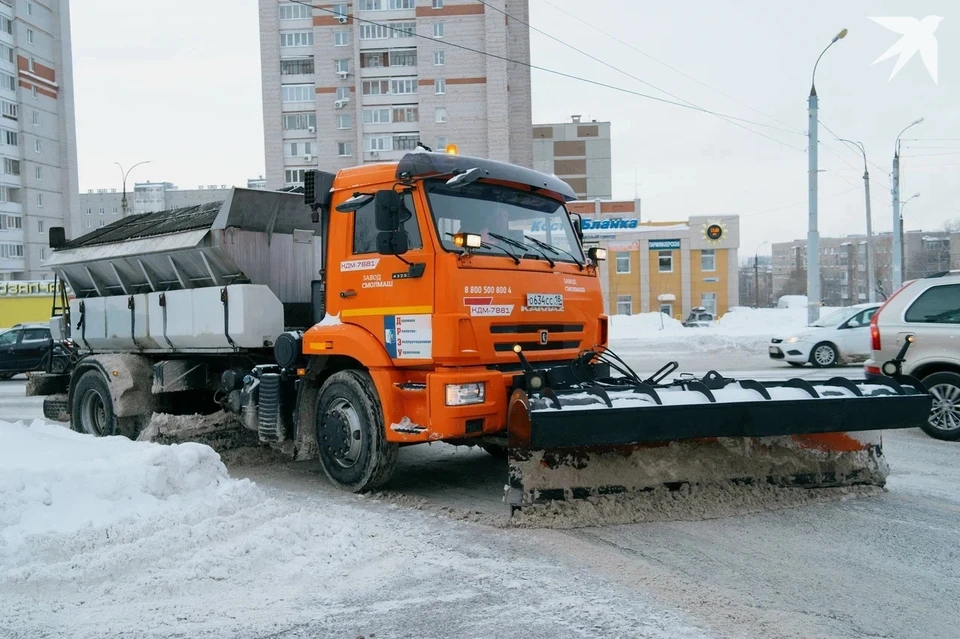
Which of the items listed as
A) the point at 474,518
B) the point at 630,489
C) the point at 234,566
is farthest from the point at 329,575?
the point at 630,489

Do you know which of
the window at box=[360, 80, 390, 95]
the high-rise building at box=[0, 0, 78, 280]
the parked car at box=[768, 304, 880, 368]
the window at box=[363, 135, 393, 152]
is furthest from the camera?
the high-rise building at box=[0, 0, 78, 280]

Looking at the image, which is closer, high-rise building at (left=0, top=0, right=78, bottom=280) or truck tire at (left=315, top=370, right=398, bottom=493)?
truck tire at (left=315, top=370, right=398, bottom=493)

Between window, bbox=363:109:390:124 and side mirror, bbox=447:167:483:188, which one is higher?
window, bbox=363:109:390:124

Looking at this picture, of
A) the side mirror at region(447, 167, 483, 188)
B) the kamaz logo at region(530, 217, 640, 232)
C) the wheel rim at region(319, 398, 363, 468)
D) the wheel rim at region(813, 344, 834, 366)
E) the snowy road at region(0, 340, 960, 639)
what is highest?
the kamaz logo at region(530, 217, 640, 232)

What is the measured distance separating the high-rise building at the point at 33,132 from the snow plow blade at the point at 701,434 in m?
69.8

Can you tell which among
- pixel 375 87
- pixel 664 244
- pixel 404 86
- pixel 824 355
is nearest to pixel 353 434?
pixel 824 355

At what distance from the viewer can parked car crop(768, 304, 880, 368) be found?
18.6m

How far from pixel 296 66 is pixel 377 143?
975 cm

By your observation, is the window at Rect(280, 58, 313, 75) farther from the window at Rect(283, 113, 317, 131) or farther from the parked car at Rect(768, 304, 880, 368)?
the parked car at Rect(768, 304, 880, 368)

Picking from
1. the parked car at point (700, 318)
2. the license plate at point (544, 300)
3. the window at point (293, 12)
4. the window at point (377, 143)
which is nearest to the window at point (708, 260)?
the parked car at point (700, 318)

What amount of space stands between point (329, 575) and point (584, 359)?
3065mm

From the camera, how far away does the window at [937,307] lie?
911 centimetres

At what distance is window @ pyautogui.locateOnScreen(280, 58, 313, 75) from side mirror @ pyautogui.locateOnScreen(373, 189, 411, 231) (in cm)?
6279

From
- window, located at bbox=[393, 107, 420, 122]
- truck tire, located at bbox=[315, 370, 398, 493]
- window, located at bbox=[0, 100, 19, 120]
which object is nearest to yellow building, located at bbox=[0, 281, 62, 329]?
window, located at bbox=[0, 100, 19, 120]
